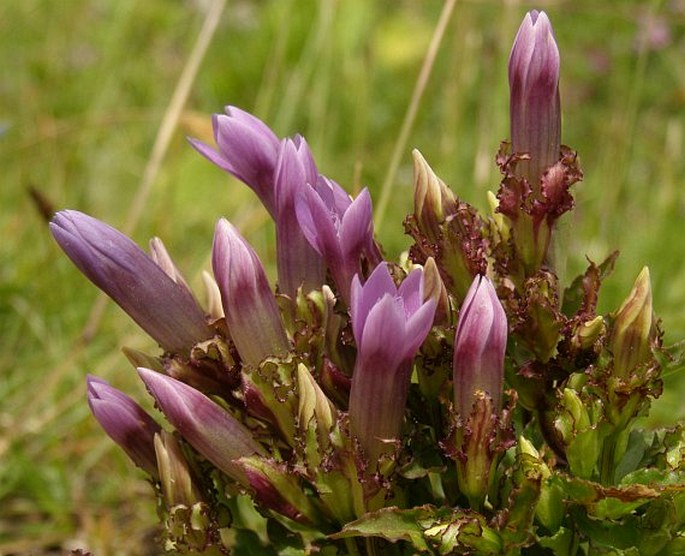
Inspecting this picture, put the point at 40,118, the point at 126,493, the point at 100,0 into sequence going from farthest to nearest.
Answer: the point at 100,0 → the point at 40,118 → the point at 126,493

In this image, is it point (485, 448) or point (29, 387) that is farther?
point (29, 387)

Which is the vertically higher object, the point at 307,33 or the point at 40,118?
the point at 307,33

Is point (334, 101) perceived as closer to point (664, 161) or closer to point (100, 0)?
point (664, 161)

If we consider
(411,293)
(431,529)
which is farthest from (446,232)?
(431,529)

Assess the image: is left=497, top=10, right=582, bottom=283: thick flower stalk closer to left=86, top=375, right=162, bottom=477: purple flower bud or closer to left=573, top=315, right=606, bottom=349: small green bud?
left=573, top=315, right=606, bottom=349: small green bud

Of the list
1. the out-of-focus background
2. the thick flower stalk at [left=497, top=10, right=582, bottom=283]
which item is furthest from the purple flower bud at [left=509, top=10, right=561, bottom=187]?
the out-of-focus background

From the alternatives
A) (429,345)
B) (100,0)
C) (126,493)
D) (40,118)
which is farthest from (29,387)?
(100,0)

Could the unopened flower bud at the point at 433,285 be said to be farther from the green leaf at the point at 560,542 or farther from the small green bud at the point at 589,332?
the green leaf at the point at 560,542

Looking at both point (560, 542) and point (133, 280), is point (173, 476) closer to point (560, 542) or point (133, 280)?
point (133, 280)
